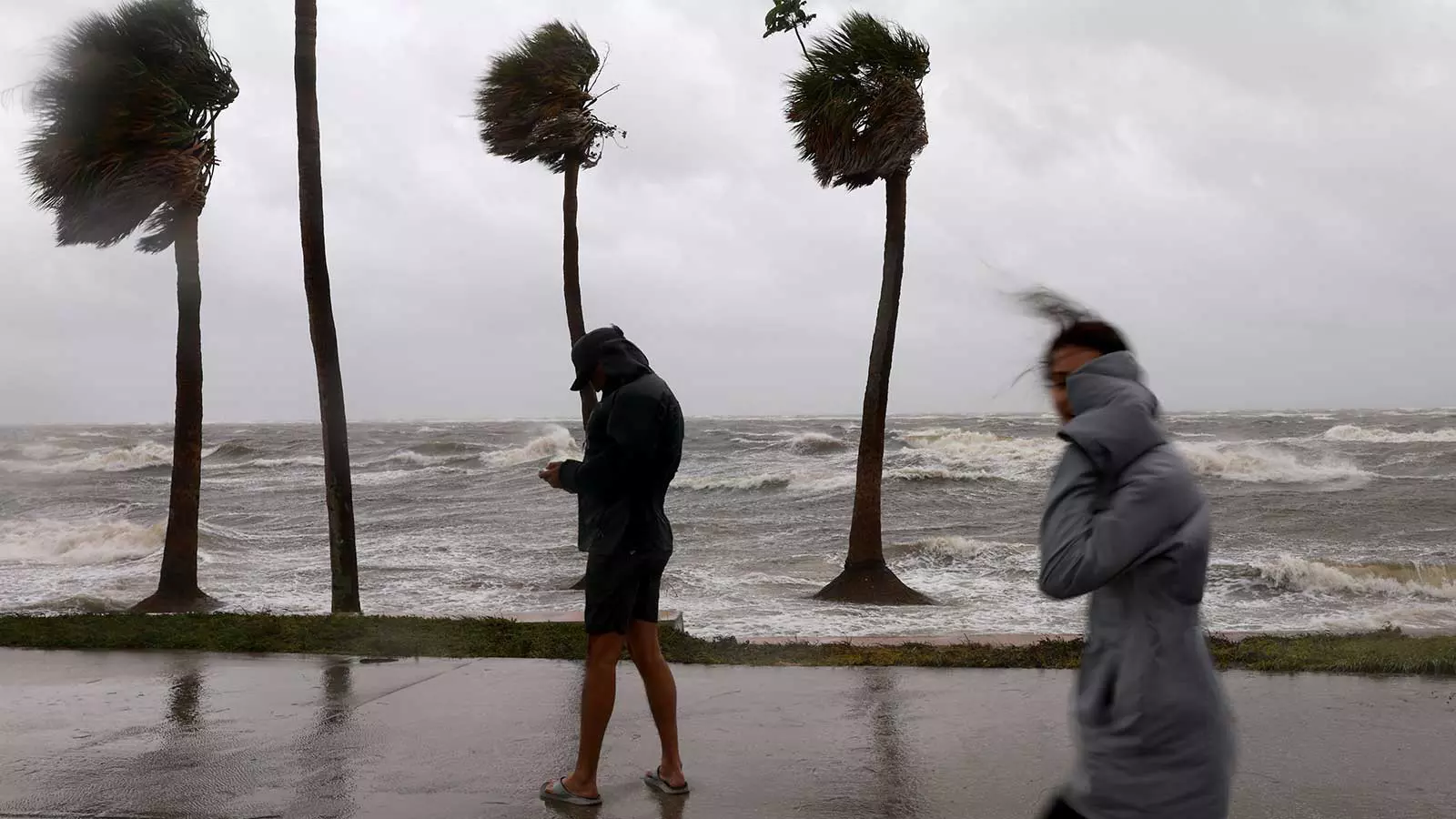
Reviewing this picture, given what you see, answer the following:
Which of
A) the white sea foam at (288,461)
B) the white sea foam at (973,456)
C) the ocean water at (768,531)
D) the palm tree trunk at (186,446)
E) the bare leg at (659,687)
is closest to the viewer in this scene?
the bare leg at (659,687)

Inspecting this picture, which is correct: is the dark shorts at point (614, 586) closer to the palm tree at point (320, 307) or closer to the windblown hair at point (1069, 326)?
the windblown hair at point (1069, 326)

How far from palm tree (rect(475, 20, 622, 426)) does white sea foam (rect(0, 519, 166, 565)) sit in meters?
10.9

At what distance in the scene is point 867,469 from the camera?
1455 centimetres

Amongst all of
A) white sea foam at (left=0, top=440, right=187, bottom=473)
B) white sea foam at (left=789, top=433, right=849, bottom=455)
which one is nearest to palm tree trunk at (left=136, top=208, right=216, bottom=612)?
white sea foam at (left=789, top=433, right=849, bottom=455)

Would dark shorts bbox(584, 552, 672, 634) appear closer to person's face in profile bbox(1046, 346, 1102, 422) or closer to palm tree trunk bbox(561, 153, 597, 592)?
person's face in profile bbox(1046, 346, 1102, 422)

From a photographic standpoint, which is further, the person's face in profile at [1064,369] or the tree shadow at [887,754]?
the tree shadow at [887,754]

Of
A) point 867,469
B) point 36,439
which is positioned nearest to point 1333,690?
point 867,469

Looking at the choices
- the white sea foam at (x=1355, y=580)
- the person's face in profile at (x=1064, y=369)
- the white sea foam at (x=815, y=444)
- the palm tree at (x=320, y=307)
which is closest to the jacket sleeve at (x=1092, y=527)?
the person's face in profile at (x=1064, y=369)

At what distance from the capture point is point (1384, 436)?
49.0 m

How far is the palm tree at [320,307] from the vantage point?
11.0 meters

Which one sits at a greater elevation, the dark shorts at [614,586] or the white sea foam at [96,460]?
the dark shorts at [614,586]

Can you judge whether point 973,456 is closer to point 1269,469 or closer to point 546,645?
point 1269,469

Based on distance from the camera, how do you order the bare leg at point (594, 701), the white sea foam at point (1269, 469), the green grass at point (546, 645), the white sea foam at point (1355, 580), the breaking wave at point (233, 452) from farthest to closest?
the breaking wave at point (233, 452)
the white sea foam at point (1269, 469)
the white sea foam at point (1355, 580)
the green grass at point (546, 645)
the bare leg at point (594, 701)

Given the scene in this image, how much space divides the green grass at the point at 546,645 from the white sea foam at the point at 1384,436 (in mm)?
43319
